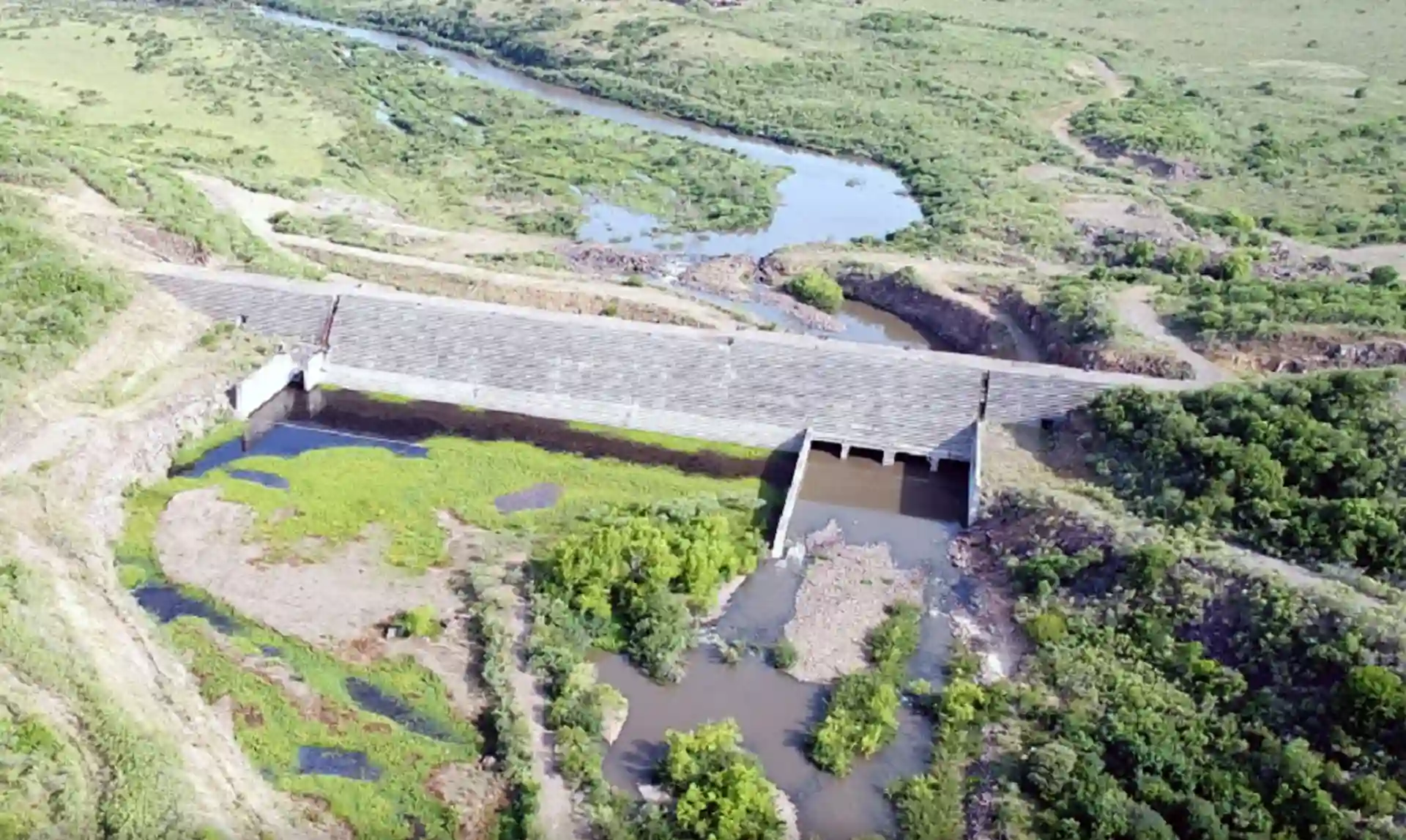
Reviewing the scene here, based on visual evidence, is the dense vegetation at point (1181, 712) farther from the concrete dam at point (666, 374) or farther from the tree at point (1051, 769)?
the concrete dam at point (666, 374)

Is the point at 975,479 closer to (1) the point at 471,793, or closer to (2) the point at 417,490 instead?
(2) the point at 417,490

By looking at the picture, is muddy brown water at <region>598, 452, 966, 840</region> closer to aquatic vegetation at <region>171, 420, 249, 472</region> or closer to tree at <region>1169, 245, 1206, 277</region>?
aquatic vegetation at <region>171, 420, 249, 472</region>

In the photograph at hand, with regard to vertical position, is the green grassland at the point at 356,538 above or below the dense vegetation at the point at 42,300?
below

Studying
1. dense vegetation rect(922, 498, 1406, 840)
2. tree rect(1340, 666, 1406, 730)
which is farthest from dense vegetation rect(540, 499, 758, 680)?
tree rect(1340, 666, 1406, 730)

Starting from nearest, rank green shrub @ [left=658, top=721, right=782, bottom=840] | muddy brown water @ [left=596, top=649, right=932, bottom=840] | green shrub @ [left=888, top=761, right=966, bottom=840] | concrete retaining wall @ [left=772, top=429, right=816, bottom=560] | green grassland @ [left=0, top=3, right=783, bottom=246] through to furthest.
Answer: green shrub @ [left=658, top=721, right=782, bottom=840] < green shrub @ [left=888, top=761, right=966, bottom=840] < muddy brown water @ [left=596, top=649, right=932, bottom=840] < concrete retaining wall @ [left=772, top=429, right=816, bottom=560] < green grassland @ [left=0, top=3, right=783, bottom=246]

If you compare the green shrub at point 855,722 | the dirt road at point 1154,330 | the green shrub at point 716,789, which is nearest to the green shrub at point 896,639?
the green shrub at point 855,722

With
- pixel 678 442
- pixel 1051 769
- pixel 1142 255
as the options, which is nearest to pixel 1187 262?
pixel 1142 255
